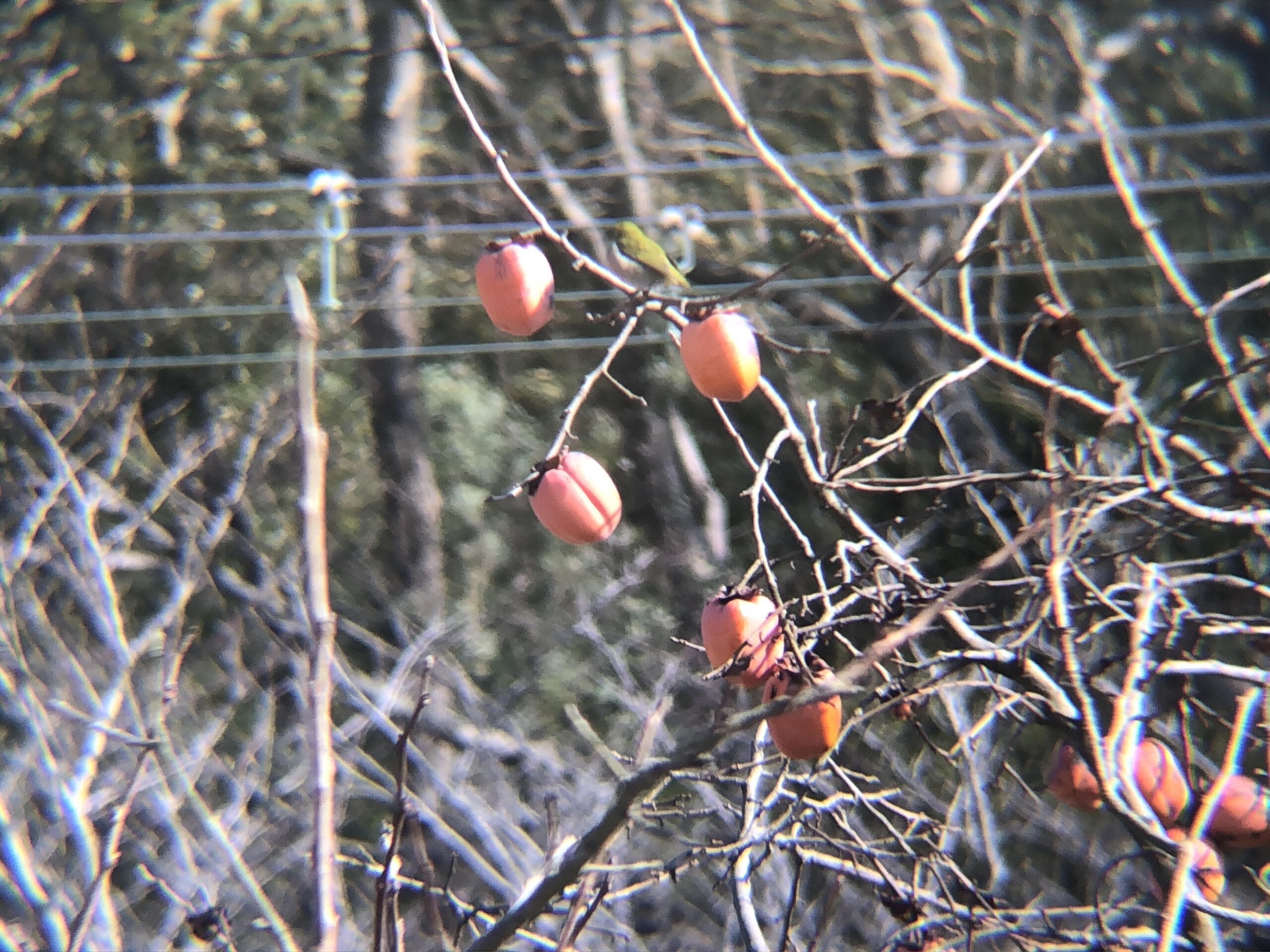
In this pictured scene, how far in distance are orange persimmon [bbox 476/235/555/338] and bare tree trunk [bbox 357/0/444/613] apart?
14.1 ft

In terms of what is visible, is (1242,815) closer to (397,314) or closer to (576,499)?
(576,499)

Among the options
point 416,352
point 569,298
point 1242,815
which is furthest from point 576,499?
point 416,352

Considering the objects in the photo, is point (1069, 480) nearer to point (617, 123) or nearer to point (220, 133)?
point (617, 123)

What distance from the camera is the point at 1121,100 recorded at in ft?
Result: 18.9

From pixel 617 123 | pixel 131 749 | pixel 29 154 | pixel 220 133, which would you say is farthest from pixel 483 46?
pixel 29 154

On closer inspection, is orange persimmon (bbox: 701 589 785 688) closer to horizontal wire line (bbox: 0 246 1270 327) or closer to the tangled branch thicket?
the tangled branch thicket

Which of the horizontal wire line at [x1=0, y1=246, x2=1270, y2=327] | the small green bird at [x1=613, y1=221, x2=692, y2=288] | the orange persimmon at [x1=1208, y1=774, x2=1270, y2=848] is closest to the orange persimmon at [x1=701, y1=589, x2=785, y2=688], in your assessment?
the small green bird at [x1=613, y1=221, x2=692, y2=288]

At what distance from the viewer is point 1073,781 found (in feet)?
4.27

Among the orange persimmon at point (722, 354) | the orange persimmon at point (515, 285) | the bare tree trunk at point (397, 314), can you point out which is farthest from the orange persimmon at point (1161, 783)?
the bare tree trunk at point (397, 314)

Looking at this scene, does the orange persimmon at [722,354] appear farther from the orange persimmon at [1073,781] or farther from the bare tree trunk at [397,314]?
the bare tree trunk at [397,314]

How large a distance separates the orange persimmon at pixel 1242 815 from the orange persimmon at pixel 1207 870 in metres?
0.02

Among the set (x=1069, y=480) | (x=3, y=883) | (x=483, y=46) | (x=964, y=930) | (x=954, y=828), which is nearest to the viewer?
(x=1069, y=480)

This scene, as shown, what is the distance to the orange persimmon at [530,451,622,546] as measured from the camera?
1.30 m

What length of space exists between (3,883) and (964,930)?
174cm
